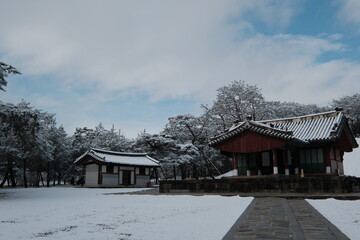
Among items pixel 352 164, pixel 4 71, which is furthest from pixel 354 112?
pixel 4 71

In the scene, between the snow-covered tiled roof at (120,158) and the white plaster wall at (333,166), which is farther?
the snow-covered tiled roof at (120,158)

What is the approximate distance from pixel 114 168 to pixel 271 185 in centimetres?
2417

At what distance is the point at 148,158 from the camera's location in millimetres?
40625

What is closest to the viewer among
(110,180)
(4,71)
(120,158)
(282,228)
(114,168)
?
(282,228)

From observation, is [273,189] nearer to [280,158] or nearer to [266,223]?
[280,158]

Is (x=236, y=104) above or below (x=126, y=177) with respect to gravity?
above

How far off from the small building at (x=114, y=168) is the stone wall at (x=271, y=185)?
16.6m

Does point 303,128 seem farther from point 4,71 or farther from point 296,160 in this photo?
point 4,71

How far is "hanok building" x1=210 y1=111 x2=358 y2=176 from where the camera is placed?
2094 cm

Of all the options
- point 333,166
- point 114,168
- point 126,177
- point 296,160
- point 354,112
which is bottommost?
point 126,177

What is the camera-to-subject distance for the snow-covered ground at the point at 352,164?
35506 mm

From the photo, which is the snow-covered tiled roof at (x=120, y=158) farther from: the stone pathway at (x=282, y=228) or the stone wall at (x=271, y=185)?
the stone pathway at (x=282, y=228)

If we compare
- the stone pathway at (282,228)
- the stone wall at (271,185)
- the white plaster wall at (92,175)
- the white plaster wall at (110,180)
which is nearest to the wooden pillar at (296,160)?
the stone wall at (271,185)

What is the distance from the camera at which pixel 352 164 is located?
126ft
